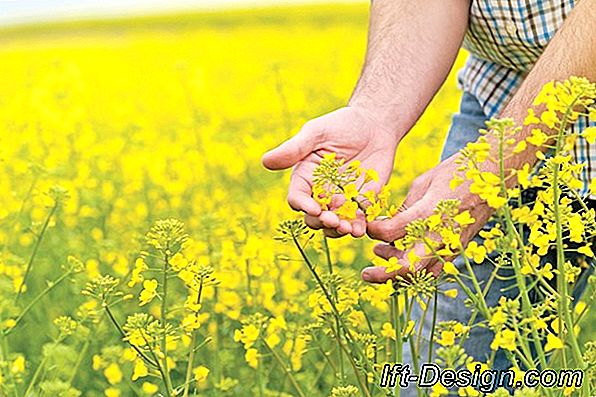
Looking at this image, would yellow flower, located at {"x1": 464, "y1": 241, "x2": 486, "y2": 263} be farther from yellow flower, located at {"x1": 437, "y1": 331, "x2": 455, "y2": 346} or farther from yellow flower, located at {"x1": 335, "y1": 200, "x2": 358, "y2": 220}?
yellow flower, located at {"x1": 335, "y1": 200, "x2": 358, "y2": 220}

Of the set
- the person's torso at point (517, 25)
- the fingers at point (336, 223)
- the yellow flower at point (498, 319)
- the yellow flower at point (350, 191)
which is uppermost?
the person's torso at point (517, 25)

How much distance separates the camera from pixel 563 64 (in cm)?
197

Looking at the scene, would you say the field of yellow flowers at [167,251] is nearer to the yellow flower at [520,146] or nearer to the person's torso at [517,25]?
the yellow flower at [520,146]

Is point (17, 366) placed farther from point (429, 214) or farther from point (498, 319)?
point (498, 319)

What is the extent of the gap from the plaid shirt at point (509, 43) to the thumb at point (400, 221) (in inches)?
20.4

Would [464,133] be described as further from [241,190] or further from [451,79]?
[451,79]

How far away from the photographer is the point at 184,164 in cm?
434

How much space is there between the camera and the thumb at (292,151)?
2.01m

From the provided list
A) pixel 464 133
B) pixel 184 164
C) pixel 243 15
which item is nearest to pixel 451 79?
pixel 184 164

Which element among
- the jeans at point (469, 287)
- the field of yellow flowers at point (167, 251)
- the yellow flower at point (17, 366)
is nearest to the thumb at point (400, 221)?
the field of yellow flowers at point (167, 251)

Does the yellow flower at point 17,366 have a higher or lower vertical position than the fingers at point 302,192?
lower

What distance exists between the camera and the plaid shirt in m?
2.31

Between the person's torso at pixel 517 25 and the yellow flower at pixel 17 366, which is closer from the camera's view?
the yellow flower at pixel 17 366

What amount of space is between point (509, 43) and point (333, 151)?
1.65ft
